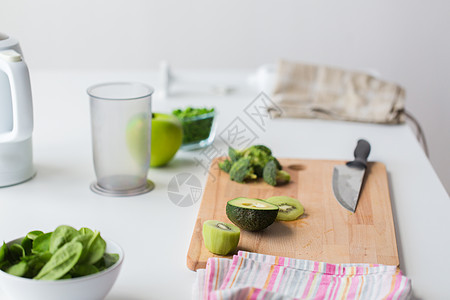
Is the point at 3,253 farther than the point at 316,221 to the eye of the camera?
No

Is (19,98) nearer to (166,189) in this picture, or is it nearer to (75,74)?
(166,189)

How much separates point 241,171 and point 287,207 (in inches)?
7.3

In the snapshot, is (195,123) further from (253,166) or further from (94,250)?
(94,250)

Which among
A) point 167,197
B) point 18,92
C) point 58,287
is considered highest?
point 18,92

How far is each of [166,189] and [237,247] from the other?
0.34 m

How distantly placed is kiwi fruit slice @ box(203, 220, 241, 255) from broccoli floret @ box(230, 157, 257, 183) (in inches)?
12.9

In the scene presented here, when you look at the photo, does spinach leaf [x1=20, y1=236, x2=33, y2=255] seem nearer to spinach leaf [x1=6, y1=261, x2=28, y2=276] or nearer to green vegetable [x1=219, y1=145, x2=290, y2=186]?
spinach leaf [x1=6, y1=261, x2=28, y2=276]

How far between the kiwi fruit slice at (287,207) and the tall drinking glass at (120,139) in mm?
307

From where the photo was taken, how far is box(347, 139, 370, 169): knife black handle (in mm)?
1427

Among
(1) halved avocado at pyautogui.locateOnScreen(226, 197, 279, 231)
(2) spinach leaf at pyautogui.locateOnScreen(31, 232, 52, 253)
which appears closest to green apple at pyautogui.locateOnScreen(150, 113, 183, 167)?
(1) halved avocado at pyautogui.locateOnScreen(226, 197, 279, 231)

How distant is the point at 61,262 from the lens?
0.71 m

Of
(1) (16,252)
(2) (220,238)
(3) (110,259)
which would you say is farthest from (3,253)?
(2) (220,238)

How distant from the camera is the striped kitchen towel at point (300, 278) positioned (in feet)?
2.78

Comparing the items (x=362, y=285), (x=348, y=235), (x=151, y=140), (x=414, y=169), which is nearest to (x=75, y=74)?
(x=151, y=140)
